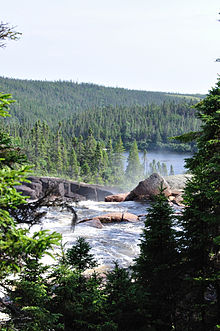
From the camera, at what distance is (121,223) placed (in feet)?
76.5

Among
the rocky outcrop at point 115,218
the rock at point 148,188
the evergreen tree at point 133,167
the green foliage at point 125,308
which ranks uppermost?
the green foliage at point 125,308

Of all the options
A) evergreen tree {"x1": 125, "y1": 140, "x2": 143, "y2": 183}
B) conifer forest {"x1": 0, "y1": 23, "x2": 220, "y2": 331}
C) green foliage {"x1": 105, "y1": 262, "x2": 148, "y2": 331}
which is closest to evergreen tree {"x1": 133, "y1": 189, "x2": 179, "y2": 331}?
conifer forest {"x1": 0, "y1": 23, "x2": 220, "y2": 331}

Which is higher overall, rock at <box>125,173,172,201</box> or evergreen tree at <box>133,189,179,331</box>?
evergreen tree at <box>133,189,179,331</box>

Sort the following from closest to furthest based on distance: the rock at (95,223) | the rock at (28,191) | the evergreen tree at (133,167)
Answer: the rock at (95,223) → the rock at (28,191) → the evergreen tree at (133,167)

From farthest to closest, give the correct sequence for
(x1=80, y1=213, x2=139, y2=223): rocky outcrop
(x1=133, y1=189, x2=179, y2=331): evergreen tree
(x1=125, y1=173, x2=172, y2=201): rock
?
1. (x1=125, y1=173, x2=172, y2=201): rock
2. (x1=80, y1=213, x2=139, y2=223): rocky outcrop
3. (x1=133, y1=189, x2=179, y2=331): evergreen tree

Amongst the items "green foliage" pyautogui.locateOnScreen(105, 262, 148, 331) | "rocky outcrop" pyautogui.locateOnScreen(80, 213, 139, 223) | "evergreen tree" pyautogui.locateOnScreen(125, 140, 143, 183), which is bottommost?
"evergreen tree" pyautogui.locateOnScreen(125, 140, 143, 183)

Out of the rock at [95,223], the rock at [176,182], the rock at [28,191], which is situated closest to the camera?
the rock at [95,223]

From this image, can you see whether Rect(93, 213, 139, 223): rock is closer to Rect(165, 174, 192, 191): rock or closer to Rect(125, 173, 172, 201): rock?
Rect(125, 173, 172, 201): rock

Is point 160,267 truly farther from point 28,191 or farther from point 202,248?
point 28,191

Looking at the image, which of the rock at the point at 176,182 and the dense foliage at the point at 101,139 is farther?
the dense foliage at the point at 101,139

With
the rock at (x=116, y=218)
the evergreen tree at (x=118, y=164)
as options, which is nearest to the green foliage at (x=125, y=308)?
the rock at (x=116, y=218)

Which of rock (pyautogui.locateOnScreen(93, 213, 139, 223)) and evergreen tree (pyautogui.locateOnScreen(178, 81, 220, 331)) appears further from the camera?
rock (pyautogui.locateOnScreen(93, 213, 139, 223))

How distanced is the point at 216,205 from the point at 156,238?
174 centimetres

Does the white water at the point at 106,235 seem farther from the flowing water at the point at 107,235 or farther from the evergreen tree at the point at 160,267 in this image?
the evergreen tree at the point at 160,267
